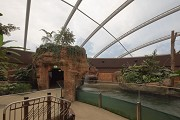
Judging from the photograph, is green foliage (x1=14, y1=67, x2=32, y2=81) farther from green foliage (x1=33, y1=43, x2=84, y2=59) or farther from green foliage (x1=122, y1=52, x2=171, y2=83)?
green foliage (x1=122, y1=52, x2=171, y2=83)

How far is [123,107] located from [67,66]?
571 centimetres

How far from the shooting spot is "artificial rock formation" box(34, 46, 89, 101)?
44.0 feet

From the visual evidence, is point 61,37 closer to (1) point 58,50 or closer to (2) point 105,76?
(1) point 58,50

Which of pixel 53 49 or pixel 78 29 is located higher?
pixel 78 29

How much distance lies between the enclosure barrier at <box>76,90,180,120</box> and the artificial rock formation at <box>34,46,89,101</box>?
0.82 metres

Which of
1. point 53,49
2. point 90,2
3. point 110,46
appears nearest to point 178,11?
point 90,2

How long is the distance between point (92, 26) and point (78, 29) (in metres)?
2.22

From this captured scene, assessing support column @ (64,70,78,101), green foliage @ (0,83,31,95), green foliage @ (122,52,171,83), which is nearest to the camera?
green foliage @ (0,83,31,95)

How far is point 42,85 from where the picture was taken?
1562 centimetres

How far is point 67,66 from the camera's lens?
1366 cm

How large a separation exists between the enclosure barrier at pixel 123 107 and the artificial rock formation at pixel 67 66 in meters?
0.82

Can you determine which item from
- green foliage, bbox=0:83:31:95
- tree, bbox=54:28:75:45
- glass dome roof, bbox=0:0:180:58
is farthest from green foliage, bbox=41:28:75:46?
green foliage, bbox=0:83:31:95

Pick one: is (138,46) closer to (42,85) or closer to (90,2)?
(90,2)

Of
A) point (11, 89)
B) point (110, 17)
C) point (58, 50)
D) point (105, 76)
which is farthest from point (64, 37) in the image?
point (105, 76)
